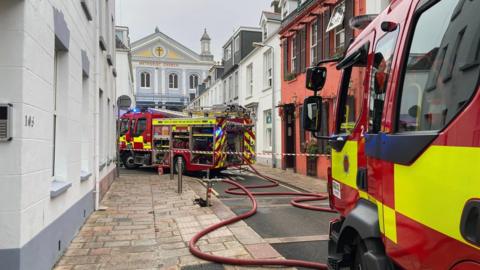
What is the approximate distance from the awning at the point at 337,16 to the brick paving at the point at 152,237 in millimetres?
7244

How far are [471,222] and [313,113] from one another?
2.27 meters

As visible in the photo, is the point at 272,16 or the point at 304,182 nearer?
the point at 304,182

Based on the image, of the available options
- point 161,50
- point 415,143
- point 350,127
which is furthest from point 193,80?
point 415,143

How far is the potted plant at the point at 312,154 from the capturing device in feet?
50.8

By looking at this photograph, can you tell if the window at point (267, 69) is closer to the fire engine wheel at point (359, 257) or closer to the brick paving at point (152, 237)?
the brick paving at point (152, 237)

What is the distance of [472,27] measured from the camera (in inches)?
72.9

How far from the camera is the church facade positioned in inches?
2441

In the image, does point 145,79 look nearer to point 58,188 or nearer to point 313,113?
point 58,188

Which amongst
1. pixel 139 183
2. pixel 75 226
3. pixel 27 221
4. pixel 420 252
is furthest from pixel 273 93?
pixel 420 252

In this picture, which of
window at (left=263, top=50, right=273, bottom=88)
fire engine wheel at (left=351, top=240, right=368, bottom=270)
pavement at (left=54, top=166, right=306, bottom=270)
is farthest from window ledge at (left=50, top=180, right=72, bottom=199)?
window at (left=263, top=50, right=273, bottom=88)

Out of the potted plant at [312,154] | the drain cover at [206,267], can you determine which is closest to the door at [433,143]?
the drain cover at [206,267]

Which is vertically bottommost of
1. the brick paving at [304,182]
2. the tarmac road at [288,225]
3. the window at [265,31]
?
the tarmac road at [288,225]

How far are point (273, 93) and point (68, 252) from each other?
16250mm

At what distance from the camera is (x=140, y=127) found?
1875 centimetres
